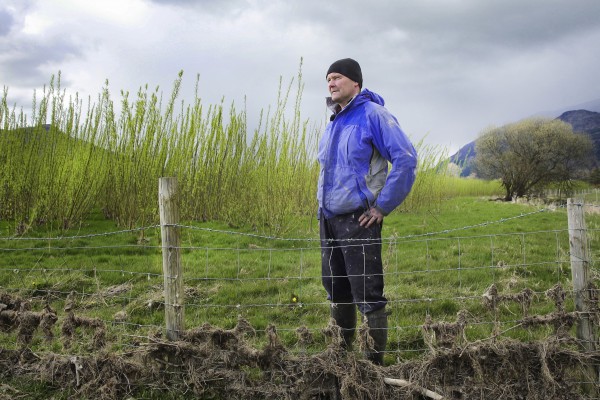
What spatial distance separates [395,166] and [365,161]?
17 cm

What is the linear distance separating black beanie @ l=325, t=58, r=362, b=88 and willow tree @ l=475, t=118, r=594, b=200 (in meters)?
22.0

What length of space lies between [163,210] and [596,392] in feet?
7.80

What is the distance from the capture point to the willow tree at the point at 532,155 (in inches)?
840

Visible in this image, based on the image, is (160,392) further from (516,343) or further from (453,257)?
(453,257)

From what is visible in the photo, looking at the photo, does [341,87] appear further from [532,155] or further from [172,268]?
[532,155]

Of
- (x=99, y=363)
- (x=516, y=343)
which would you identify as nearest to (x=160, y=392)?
(x=99, y=363)

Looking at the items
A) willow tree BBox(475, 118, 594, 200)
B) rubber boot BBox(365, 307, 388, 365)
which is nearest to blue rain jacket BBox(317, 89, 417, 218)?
rubber boot BBox(365, 307, 388, 365)

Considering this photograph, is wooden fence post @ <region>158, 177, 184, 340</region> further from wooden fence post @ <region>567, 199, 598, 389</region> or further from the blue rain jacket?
wooden fence post @ <region>567, 199, 598, 389</region>

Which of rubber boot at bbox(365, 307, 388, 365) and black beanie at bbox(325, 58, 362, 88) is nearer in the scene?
rubber boot at bbox(365, 307, 388, 365)

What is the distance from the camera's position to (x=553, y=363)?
2.16 meters

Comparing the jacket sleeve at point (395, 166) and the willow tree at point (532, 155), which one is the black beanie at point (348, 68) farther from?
the willow tree at point (532, 155)

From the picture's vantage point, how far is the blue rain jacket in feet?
6.92

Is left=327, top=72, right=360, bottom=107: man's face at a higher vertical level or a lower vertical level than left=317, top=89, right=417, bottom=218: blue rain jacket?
higher

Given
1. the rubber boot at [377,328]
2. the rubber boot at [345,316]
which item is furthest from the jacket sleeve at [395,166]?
the rubber boot at [345,316]
